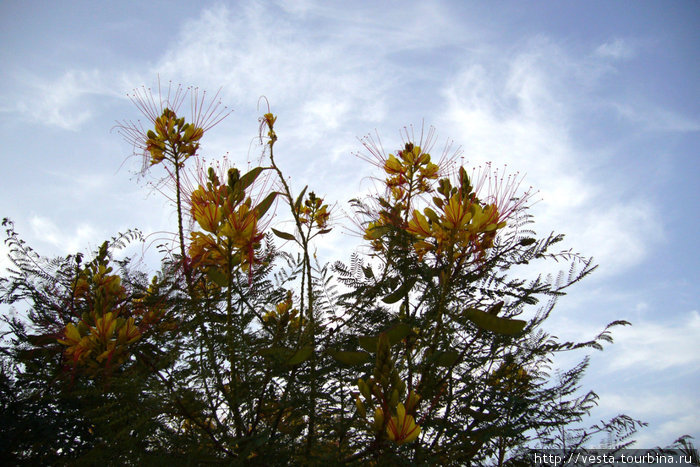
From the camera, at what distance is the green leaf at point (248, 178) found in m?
1.93

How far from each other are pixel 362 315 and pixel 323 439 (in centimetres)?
62

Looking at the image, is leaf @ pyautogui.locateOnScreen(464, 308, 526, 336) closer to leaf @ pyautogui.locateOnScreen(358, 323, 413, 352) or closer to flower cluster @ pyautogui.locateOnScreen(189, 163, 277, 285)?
leaf @ pyautogui.locateOnScreen(358, 323, 413, 352)

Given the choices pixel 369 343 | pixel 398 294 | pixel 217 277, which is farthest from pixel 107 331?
pixel 398 294

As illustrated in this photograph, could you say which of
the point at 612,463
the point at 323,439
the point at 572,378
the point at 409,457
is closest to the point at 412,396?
the point at 409,457

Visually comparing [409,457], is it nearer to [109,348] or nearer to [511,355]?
[511,355]

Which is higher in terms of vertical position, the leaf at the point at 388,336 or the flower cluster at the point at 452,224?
the flower cluster at the point at 452,224

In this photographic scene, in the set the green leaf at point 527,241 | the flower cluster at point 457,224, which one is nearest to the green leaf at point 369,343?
the flower cluster at point 457,224

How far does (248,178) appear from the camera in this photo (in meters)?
Answer: 1.96

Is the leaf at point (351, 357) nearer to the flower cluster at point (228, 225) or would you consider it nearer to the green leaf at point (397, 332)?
the green leaf at point (397, 332)

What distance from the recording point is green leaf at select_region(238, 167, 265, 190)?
6.32 feet

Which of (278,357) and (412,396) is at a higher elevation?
(278,357)

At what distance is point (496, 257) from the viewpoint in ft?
7.25

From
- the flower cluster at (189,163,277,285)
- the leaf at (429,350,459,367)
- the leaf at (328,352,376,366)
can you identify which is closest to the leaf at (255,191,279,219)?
the flower cluster at (189,163,277,285)

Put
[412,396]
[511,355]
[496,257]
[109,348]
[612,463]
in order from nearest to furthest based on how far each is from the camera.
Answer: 1. [412,396]
2. [109,348]
3. [511,355]
4. [496,257]
5. [612,463]
